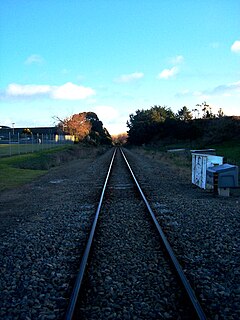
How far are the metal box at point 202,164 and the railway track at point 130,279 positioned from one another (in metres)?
5.69

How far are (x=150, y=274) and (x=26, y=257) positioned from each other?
7.37 feet

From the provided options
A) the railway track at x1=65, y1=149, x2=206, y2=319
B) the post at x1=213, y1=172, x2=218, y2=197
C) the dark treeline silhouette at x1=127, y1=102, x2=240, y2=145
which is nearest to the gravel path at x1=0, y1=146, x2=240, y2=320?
the railway track at x1=65, y1=149, x2=206, y2=319

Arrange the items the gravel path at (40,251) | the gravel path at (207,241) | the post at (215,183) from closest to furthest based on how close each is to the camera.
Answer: the gravel path at (40,251) < the gravel path at (207,241) < the post at (215,183)

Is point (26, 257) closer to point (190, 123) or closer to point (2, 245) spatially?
point (2, 245)

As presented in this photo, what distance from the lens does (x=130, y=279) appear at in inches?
202

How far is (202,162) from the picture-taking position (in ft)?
46.1

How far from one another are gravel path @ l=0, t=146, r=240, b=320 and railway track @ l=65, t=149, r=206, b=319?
0.72 feet

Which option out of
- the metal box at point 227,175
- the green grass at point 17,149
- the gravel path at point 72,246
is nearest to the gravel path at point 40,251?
the gravel path at point 72,246

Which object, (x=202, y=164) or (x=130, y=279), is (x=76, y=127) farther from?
(x=130, y=279)

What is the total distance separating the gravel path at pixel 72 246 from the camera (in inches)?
178

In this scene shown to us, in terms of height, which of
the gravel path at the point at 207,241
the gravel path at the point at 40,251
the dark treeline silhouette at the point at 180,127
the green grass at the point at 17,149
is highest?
the dark treeline silhouette at the point at 180,127

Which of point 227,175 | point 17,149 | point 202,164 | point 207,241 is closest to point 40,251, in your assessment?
point 207,241

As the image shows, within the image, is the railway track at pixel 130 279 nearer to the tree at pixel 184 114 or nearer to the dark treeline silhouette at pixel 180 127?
the dark treeline silhouette at pixel 180 127

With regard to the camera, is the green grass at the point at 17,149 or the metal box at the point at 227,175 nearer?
the metal box at the point at 227,175
